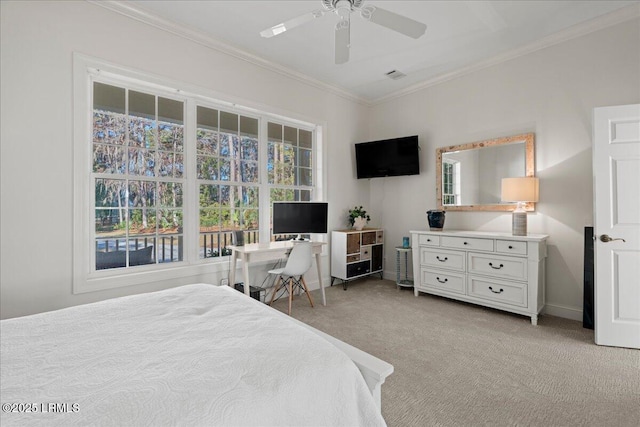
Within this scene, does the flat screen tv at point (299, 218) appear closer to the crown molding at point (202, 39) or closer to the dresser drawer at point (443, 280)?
the dresser drawer at point (443, 280)

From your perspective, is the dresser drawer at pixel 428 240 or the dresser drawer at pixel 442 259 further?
the dresser drawer at pixel 428 240

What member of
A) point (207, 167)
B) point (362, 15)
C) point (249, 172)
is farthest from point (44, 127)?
point (362, 15)

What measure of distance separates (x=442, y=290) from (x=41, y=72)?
14.7 feet

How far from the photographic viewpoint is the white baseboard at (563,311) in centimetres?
322

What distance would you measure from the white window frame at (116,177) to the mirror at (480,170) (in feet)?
8.23

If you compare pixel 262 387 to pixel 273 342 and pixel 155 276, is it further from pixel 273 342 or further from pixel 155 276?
pixel 155 276

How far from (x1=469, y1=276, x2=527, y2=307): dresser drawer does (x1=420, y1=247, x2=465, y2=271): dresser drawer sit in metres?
0.21

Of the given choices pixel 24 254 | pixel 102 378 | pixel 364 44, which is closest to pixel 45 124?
pixel 24 254

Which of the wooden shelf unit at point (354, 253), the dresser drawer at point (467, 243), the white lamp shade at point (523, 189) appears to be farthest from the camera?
the wooden shelf unit at point (354, 253)

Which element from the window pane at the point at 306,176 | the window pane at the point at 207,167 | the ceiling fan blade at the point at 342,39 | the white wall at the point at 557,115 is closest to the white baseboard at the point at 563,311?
the white wall at the point at 557,115

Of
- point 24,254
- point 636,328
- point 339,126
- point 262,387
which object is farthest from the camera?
point 339,126

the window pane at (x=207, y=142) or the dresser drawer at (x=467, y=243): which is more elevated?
the window pane at (x=207, y=142)

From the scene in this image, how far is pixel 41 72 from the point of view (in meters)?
2.44

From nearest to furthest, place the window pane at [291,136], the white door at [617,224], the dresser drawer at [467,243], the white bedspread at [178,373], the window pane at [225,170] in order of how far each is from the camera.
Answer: the white bedspread at [178,373]
the white door at [617,224]
the dresser drawer at [467,243]
the window pane at [225,170]
the window pane at [291,136]
